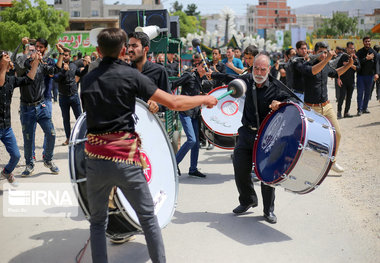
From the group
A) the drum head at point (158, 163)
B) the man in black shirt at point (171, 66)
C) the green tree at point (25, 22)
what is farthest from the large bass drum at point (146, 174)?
the green tree at point (25, 22)

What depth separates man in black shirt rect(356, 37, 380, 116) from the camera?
13344mm

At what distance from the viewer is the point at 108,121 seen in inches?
132

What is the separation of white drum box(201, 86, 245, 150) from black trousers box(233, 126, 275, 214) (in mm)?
2231

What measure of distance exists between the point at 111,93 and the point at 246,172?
2543 millimetres

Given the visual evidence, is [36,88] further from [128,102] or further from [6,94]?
[128,102]

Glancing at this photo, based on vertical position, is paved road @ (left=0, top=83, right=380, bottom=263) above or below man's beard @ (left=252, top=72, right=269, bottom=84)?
below

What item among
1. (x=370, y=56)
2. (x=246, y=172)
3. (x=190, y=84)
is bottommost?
(x=246, y=172)

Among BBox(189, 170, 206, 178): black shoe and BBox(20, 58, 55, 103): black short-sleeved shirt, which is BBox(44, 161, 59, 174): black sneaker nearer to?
BBox(20, 58, 55, 103): black short-sleeved shirt

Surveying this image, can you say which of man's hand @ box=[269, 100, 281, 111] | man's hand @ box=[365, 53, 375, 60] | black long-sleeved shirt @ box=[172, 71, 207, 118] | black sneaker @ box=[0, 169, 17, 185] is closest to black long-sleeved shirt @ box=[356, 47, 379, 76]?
man's hand @ box=[365, 53, 375, 60]

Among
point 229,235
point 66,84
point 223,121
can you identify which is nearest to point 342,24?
point 66,84

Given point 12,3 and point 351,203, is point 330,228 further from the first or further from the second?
point 12,3

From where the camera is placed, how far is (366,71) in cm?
1338

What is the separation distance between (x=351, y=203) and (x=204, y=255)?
8.24 ft

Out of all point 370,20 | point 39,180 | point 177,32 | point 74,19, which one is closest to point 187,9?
point 74,19
